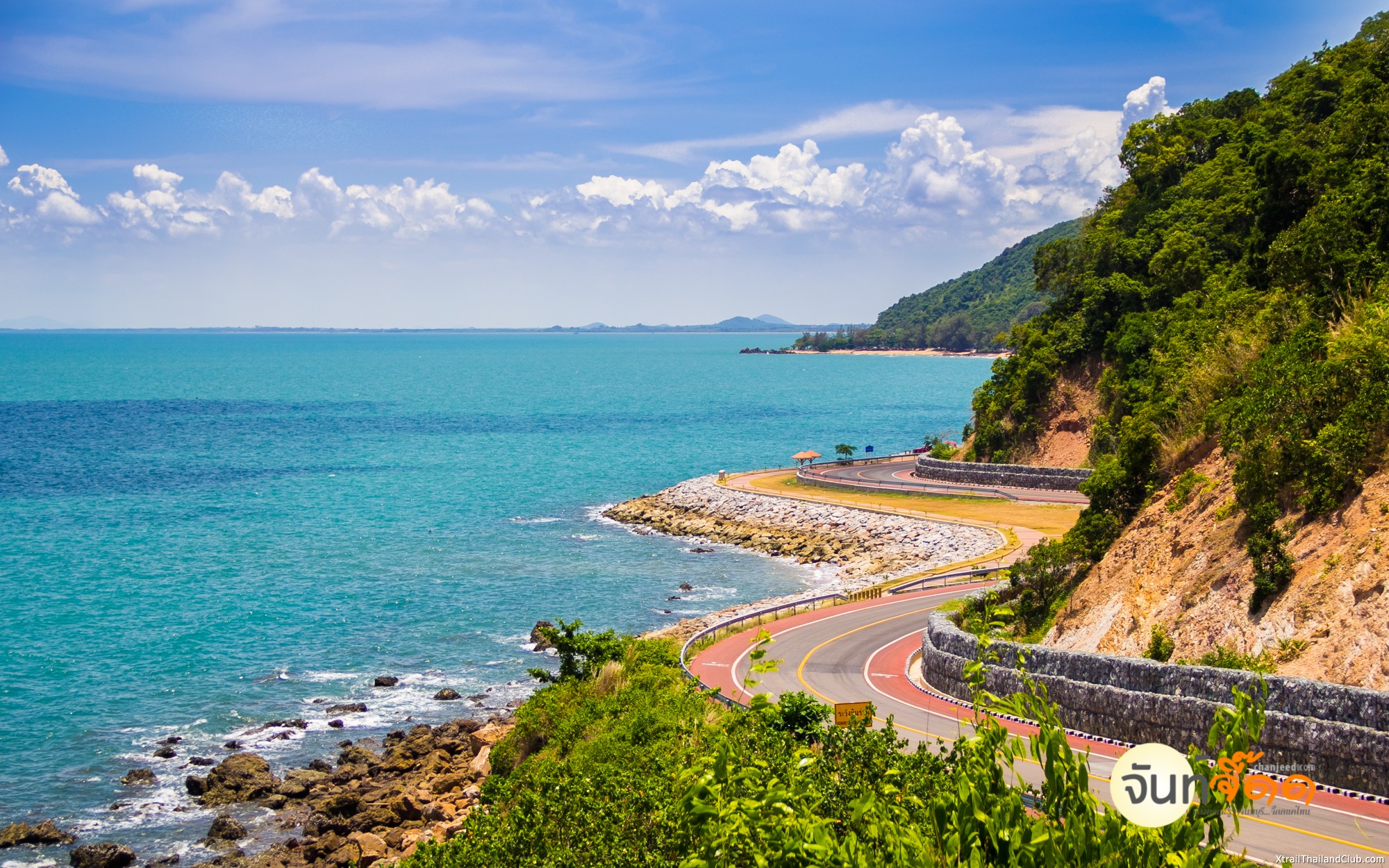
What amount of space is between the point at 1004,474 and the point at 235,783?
48329 millimetres

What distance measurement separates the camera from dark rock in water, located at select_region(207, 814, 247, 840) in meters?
25.4

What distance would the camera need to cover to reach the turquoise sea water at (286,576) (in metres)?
32.6

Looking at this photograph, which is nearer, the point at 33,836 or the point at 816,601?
the point at 33,836

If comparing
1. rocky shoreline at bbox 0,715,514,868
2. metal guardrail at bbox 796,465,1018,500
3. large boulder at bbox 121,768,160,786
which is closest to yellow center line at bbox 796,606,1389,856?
rocky shoreline at bbox 0,715,514,868

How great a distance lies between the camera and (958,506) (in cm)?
5947

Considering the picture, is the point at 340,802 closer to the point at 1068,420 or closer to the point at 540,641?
the point at 540,641

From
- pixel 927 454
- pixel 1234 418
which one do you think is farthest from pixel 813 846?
pixel 927 454

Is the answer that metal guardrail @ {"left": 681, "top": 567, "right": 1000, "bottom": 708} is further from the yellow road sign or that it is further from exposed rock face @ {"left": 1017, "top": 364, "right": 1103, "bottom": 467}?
exposed rock face @ {"left": 1017, "top": 364, "right": 1103, "bottom": 467}

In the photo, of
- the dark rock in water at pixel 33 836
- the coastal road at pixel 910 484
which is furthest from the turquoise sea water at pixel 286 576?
the coastal road at pixel 910 484

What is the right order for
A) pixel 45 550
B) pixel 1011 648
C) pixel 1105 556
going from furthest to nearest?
pixel 45 550
pixel 1105 556
pixel 1011 648

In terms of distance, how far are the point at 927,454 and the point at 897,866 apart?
2736 inches

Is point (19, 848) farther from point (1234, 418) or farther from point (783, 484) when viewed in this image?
point (783, 484)

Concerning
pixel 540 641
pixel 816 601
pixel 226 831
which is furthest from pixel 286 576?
pixel 226 831

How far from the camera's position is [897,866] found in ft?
30.1
